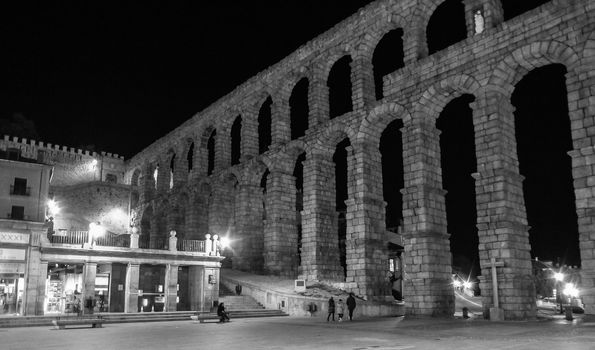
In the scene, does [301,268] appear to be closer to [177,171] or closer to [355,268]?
[355,268]

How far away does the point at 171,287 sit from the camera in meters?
32.5

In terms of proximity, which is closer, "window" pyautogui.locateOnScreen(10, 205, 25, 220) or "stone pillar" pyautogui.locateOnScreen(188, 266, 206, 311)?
"window" pyautogui.locateOnScreen(10, 205, 25, 220)

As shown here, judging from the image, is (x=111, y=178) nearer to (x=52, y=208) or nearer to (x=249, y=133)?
(x=52, y=208)

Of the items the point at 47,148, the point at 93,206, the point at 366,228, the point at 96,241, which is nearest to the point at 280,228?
the point at 366,228

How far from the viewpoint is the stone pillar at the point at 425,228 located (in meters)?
28.3

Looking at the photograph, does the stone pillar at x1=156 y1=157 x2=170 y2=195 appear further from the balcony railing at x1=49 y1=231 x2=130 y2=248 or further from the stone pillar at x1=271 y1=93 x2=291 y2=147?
the balcony railing at x1=49 y1=231 x2=130 y2=248

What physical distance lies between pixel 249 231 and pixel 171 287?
520 inches

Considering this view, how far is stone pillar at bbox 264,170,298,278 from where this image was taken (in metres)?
40.6

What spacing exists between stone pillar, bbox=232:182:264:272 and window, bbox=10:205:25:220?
17.7 metres

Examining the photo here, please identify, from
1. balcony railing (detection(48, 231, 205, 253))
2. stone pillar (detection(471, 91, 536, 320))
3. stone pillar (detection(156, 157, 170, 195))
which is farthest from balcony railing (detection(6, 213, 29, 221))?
stone pillar (detection(156, 157, 170, 195))

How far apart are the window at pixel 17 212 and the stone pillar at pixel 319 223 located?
61.1 ft

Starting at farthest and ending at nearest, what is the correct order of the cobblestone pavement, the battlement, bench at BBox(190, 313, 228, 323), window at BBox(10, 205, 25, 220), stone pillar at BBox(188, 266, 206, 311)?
the battlement < stone pillar at BBox(188, 266, 206, 311) < window at BBox(10, 205, 25, 220) < bench at BBox(190, 313, 228, 323) < the cobblestone pavement

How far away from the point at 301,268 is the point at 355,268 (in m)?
6.14

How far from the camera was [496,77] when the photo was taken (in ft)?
89.2
